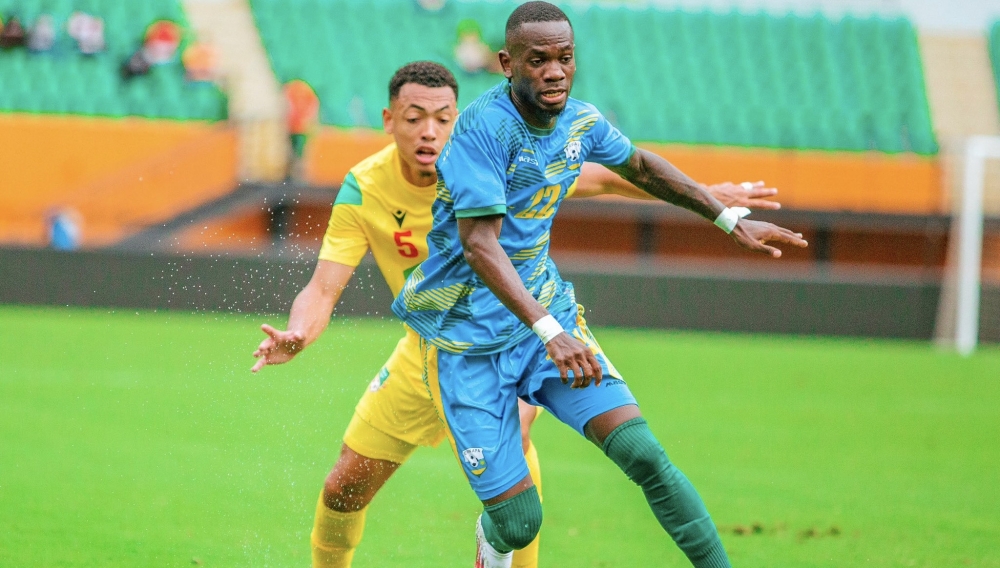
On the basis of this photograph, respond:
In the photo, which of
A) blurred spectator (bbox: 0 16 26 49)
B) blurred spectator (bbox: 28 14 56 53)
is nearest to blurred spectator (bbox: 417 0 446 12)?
blurred spectator (bbox: 28 14 56 53)

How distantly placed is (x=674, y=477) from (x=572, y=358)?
590 millimetres

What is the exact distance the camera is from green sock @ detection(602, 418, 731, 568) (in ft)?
13.7

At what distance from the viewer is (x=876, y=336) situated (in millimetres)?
17828

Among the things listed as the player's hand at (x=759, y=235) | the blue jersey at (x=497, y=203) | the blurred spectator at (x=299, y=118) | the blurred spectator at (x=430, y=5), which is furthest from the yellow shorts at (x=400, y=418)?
the blurred spectator at (x=430, y=5)

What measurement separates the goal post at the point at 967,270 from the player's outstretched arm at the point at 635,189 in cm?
1273

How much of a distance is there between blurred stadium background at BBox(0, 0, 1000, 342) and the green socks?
12.6m

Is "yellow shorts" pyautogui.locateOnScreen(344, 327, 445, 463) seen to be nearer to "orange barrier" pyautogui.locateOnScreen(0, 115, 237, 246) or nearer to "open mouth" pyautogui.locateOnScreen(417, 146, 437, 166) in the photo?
"open mouth" pyautogui.locateOnScreen(417, 146, 437, 166)

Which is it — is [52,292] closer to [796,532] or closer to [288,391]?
[288,391]

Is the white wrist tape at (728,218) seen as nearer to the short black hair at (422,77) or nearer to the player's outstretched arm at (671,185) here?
the player's outstretched arm at (671,185)

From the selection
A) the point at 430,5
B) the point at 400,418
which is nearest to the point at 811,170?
the point at 430,5

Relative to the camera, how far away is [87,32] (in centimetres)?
2117

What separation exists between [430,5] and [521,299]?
20.2 m

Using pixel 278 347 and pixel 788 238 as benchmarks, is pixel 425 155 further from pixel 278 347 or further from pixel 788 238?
pixel 788 238

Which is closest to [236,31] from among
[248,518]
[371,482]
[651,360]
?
[651,360]
